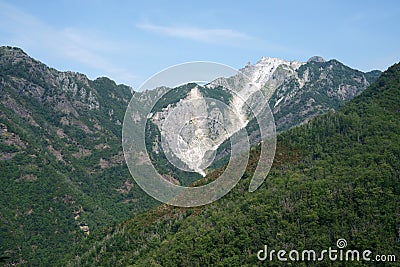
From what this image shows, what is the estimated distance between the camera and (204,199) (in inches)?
1773

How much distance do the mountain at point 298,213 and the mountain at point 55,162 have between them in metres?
34.2

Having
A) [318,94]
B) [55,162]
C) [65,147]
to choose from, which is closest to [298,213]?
[55,162]

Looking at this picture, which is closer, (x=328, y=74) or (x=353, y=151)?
(x=353, y=151)

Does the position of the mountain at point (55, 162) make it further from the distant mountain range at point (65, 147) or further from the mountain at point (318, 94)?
the mountain at point (318, 94)

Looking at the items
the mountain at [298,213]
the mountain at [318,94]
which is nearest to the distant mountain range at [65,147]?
the mountain at [318,94]

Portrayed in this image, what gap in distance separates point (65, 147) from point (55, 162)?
48.3 feet

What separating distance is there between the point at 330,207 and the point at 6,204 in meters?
73.3

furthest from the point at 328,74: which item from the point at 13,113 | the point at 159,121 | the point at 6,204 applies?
the point at 6,204

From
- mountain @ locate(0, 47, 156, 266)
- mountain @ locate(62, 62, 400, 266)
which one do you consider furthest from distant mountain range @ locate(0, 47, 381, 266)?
mountain @ locate(62, 62, 400, 266)

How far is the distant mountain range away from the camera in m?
94.5

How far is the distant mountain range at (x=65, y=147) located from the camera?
94500 mm

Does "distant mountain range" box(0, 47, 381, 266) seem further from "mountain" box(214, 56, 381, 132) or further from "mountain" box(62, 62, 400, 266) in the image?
"mountain" box(62, 62, 400, 266)

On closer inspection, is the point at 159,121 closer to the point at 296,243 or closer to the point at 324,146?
the point at 324,146

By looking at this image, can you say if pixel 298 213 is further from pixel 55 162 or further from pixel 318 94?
pixel 318 94
